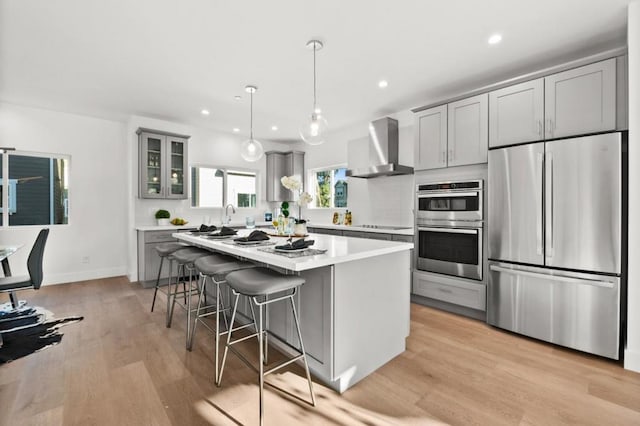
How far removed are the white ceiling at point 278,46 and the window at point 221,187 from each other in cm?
178

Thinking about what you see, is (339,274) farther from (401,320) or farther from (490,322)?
(490,322)

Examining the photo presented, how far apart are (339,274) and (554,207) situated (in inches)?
82.2

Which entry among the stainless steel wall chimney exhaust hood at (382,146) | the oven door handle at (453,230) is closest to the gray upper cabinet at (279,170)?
the stainless steel wall chimney exhaust hood at (382,146)

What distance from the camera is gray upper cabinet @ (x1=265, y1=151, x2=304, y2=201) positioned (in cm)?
640

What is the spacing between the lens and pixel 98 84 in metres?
3.62

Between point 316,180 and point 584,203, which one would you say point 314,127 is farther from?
point 316,180

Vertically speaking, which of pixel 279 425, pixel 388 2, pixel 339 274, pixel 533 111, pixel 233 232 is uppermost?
pixel 388 2

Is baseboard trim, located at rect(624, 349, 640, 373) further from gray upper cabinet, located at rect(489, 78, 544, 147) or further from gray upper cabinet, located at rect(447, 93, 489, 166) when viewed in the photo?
gray upper cabinet, located at rect(447, 93, 489, 166)

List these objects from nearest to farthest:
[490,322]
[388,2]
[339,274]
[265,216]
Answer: [339,274], [388,2], [490,322], [265,216]

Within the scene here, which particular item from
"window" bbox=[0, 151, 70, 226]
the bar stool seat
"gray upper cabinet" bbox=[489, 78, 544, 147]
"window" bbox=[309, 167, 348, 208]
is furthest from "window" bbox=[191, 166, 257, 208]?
"gray upper cabinet" bbox=[489, 78, 544, 147]

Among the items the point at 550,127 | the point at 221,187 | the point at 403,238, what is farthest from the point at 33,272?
the point at 550,127

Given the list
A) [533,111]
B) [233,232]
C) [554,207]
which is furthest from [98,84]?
[554,207]

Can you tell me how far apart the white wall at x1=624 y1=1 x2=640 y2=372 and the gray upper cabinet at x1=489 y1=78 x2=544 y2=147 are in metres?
0.64

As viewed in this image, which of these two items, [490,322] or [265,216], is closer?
[490,322]
